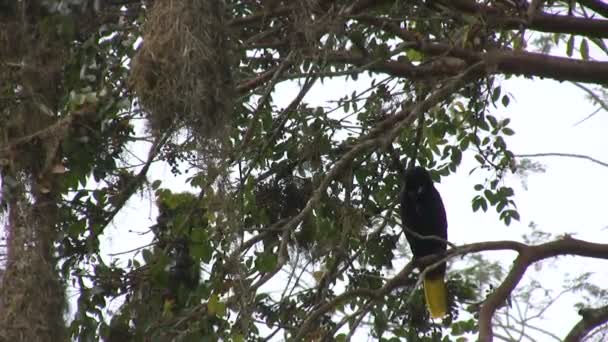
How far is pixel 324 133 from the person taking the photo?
3.96m

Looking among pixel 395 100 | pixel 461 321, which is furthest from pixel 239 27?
pixel 461 321

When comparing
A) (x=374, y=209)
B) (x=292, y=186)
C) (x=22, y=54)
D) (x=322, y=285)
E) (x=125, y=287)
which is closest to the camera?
(x=22, y=54)

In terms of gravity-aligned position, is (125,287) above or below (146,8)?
below

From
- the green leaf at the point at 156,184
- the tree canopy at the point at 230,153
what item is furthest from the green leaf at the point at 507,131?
the green leaf at the point at 156,184

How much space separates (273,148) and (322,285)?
0.55 metres

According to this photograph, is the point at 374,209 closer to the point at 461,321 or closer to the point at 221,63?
the point at 461,321

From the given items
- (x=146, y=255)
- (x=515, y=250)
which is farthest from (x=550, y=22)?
(x=146, y=255)

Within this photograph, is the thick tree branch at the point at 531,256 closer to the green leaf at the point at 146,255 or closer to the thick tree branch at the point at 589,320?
the thick tree branch at the point at 589,320

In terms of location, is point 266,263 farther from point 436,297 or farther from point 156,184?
point 436,297

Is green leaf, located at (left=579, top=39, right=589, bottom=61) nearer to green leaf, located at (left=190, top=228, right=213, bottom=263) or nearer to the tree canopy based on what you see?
the tree canopy

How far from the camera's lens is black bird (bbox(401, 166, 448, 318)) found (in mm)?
4695

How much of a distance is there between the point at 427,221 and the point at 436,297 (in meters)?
0.35

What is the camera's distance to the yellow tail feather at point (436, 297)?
471cm

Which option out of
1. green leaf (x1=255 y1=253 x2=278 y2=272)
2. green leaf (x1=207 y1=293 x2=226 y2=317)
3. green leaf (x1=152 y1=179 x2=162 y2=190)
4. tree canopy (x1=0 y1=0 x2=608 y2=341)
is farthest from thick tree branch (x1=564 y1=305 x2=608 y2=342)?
green leaf (x1=152 y1=179 x2=162 y2=190)
